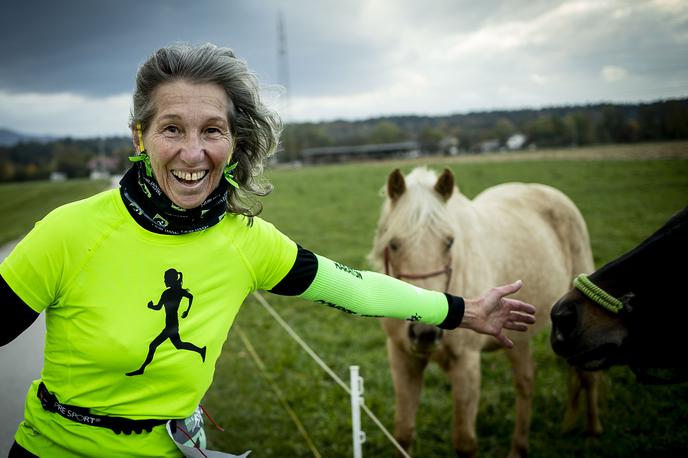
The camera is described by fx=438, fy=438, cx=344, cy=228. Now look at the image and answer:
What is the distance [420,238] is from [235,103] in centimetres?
160

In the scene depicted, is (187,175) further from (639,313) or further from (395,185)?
(639,313)

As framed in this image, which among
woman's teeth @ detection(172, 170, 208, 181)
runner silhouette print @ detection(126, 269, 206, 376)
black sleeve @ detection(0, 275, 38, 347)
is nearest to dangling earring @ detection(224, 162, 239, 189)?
woman's teeth @ detection(172, 170, 208, 181)

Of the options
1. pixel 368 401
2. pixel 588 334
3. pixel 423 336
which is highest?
pixel 588 334

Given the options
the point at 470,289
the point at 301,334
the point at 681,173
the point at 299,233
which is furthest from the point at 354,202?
the point at 470,289

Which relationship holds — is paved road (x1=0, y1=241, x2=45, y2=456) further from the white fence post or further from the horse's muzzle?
the horse's muzzle

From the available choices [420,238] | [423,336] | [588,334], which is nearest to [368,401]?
[423,336]

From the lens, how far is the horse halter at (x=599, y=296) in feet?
6.39

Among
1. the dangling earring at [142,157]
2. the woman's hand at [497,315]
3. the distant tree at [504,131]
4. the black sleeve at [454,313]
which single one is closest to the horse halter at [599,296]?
the woman's hand at [497,315]

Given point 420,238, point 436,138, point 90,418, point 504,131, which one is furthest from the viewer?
point 436,138

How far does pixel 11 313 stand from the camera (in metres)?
1.24

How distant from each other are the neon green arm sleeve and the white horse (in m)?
0.74

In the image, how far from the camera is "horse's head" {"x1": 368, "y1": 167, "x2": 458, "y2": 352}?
2764 millimetres

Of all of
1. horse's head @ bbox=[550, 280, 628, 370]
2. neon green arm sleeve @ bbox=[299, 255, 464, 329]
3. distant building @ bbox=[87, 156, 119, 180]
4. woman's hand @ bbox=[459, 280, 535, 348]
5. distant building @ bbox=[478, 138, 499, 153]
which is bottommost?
horse's head @ bbox=[550, 280, 628, 370]

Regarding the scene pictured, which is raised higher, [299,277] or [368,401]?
[299,277]
